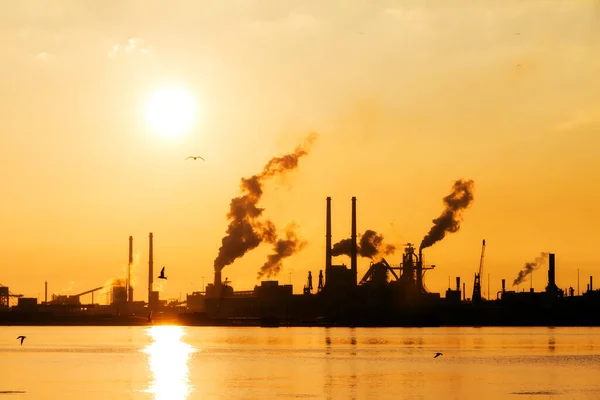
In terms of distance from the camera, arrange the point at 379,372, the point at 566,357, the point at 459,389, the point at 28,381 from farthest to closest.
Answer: the point at 566,357 < the point at 379,372 < the point at 28,381 < the point at 459,389

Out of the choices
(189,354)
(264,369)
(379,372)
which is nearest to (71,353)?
(189,354)

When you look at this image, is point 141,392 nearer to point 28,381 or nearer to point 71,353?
point 28,381

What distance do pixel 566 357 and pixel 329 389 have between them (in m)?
48.3

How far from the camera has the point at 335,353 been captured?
11675 cm

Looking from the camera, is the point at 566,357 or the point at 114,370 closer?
the point at 114,370

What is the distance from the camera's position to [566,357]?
112375 mm

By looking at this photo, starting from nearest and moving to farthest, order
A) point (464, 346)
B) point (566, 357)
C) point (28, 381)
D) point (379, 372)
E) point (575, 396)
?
point (575, 396) → point (28, 381) → point (379, 372) → point (566, 357) → point (464, 346)

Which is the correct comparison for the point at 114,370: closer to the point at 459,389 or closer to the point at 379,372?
the point at 379,372

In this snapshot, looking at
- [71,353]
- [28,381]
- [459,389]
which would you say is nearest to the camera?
[459,389]

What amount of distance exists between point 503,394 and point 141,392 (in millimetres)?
21904

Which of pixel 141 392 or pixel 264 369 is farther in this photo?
pixel 264 369

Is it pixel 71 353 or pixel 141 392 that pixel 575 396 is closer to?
pixel 141 392

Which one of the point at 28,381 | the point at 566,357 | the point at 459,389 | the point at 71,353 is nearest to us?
the point at 459,389

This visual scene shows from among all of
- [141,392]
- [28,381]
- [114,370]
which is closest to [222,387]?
[141,392]
